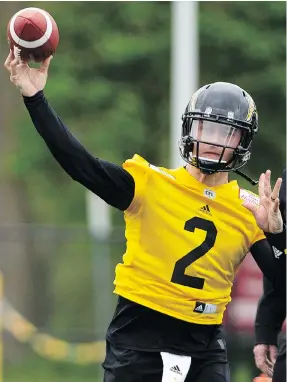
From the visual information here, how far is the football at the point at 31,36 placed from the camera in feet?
20.6

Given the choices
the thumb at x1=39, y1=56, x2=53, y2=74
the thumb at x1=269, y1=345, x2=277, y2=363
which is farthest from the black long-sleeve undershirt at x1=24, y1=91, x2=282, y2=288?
the thumb at x1=269, y1=345, x2=277, y2=363

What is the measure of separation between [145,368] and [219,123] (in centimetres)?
126

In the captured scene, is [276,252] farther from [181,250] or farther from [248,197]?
[181,250]

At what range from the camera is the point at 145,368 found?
6.41 metres

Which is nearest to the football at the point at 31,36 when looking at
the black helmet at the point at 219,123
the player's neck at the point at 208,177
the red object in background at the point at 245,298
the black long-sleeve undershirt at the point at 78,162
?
the black long-sleeve undershirt at the point at 78,162

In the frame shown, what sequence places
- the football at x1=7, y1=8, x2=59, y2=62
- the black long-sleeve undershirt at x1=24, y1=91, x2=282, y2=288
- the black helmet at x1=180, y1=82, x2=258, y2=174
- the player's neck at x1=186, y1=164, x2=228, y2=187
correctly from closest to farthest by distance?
the black long-sleeve undershirt at x1=24, y1=91, x2=282, y2=288 < the football at x1=7, y1=8, x2=59, y2=62 < the black helmet at x1=180, y1=82, x2=258, y2=174 < the player's neck at x1=186, y1=164, x2=228, y2=187

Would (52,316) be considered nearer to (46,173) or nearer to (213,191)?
(46,173)

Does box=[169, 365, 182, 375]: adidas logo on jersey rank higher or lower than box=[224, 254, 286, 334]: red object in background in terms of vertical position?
higher

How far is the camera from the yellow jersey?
21.2 ft

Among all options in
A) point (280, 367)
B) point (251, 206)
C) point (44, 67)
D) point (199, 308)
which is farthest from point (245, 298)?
point (44, 67)

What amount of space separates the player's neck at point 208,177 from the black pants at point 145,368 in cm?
90

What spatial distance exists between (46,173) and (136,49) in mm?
3196

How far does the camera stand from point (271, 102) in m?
19.1

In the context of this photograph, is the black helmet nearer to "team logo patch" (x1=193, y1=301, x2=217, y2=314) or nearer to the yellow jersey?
the yellow jersey
